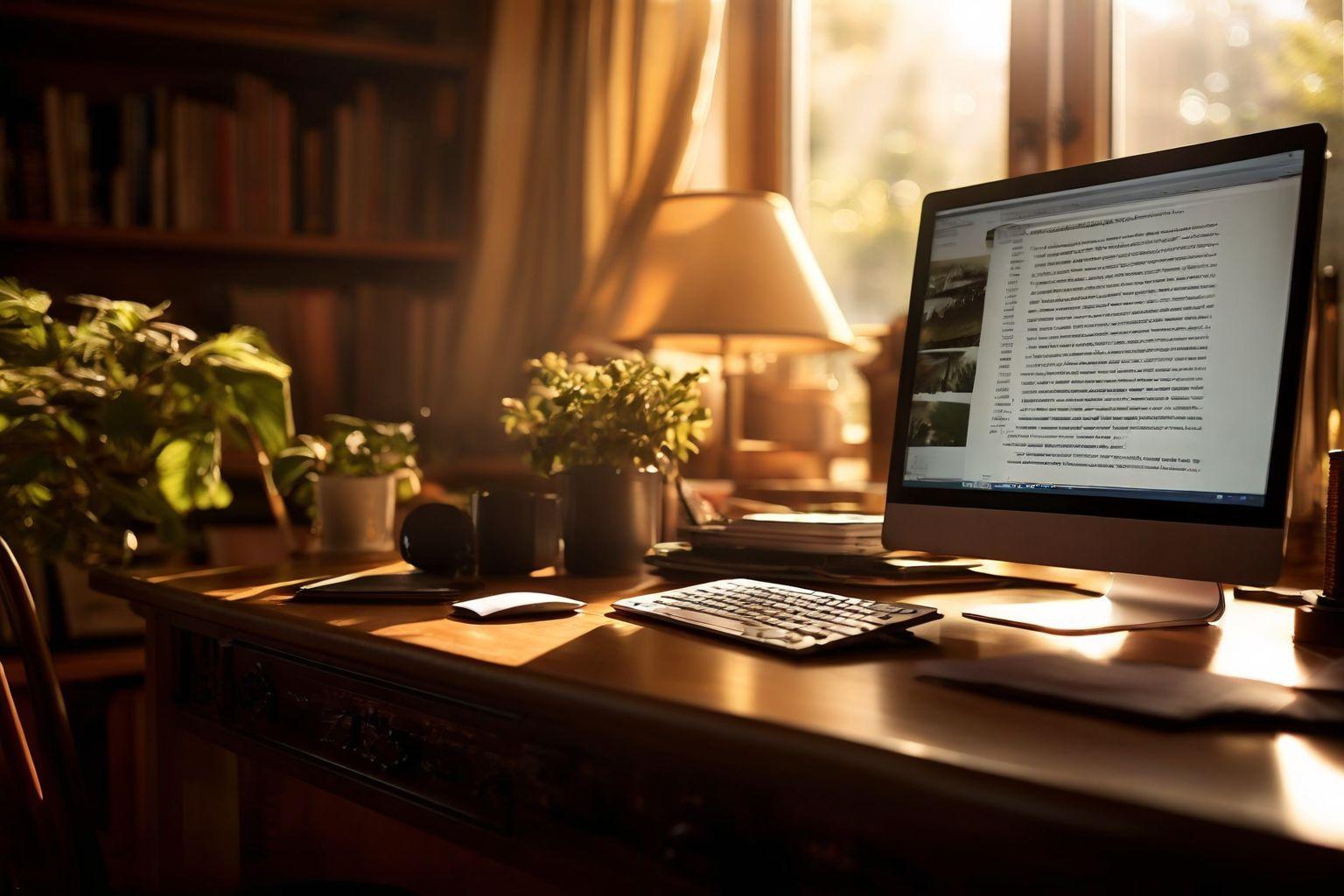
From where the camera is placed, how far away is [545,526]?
136 centimetres

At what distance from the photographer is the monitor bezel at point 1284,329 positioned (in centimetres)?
87

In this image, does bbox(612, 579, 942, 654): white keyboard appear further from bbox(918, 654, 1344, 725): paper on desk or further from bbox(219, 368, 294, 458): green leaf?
bbox(219, 368, 294, 458): green leaf

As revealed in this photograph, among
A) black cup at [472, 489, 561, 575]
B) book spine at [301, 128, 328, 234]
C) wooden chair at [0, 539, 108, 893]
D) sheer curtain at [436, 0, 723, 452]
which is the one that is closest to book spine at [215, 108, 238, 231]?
book spine at [301, 128, 328, 234]

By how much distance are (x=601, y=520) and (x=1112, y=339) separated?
60 cm

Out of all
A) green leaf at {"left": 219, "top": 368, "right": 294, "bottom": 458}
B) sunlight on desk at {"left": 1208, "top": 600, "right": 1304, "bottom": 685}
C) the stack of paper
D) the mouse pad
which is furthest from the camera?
green leaf at {"left": 219, "top": 368, "right": 294, "bottom": 458}

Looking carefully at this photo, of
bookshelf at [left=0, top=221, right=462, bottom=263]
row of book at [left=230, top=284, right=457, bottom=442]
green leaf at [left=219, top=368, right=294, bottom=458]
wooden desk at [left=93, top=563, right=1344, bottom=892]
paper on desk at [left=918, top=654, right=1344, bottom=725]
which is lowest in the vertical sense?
wooden desk at [left=93, top=563, right=1344, bottom=892]

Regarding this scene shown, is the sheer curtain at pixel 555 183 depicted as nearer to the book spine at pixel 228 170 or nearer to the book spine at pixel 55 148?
the book spine at pixel 228 170

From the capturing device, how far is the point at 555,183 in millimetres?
2480

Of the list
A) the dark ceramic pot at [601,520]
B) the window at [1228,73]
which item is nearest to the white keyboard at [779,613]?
the dark ceramic pot at [601,520]

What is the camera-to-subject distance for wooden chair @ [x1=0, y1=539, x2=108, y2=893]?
1.04 m

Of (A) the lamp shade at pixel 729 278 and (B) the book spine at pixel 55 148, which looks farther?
(B) the book spine at pixel 55 148

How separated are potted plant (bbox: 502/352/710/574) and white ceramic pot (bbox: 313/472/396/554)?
0.91 feet

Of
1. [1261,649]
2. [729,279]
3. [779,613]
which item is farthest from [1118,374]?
[729,279]

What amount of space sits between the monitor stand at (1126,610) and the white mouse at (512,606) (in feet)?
1.23
